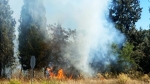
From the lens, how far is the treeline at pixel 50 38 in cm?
3459

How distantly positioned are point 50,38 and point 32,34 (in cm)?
471

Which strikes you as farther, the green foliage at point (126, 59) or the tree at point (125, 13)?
the tree at point (125, 13)

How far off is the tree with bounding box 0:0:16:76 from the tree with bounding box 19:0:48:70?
1.13m

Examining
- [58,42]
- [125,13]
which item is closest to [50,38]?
[58,42]

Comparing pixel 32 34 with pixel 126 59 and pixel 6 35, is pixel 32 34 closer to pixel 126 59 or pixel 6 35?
pixel 6 35

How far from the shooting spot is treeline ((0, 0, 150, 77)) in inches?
1362

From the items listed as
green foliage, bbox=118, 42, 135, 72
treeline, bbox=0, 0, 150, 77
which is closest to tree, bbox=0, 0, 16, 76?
treeline, bbox=0, 0, 150, 77

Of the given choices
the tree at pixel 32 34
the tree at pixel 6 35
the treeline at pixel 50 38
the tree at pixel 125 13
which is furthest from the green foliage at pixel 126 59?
the tree at pixel 6 35

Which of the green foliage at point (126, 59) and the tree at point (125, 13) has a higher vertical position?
the tree at point (125, 13)

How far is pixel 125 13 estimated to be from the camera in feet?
135

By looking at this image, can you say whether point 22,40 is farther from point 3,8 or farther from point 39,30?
point 3,8

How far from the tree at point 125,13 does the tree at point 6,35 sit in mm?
13519

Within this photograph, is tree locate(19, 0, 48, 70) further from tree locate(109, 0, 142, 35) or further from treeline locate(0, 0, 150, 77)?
tree locate(109, 0, 142, 35)

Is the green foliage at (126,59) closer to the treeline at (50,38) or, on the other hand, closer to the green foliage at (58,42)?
the treeline at (50,38)
